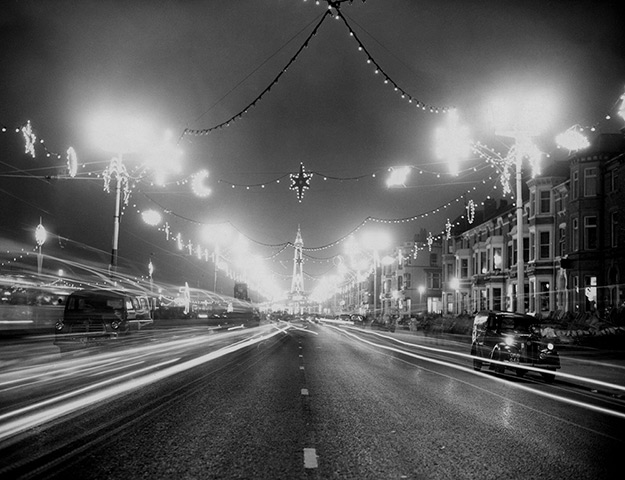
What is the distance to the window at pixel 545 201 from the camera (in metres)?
44.8

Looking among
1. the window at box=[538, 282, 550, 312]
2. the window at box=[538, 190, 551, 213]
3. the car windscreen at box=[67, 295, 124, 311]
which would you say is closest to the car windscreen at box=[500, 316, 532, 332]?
the car windscreen at box=[67, 295, 124, 311]

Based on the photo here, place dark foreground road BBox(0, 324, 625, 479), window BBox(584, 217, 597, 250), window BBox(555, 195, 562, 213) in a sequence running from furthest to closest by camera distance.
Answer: window BBox(555, 195, 562, 213)
window BBox(584, 217, 597, 250)
dark foreground road BBox(0, 324, 625, 479)

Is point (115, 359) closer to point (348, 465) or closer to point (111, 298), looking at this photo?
point (111, 298)

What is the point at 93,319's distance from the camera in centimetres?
2538

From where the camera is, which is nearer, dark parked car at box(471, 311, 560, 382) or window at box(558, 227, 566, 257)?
dark parked car at box(471, 311, 560, 382)

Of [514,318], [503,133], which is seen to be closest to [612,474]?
[514,318]

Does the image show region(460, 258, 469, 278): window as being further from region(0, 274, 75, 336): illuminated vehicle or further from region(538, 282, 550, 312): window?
region(0, 274, 75, 336): illuminated vehicle

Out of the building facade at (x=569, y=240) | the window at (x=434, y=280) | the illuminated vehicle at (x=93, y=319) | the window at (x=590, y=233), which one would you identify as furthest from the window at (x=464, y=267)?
the illuminated vehicle at (x=93, y=319)

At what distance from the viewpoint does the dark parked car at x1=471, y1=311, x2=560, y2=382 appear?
17.5m

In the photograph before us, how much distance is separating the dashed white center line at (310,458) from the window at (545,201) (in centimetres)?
4117

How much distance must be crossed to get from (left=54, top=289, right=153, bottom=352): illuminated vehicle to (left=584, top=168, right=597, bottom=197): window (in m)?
27.6

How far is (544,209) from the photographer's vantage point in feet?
148

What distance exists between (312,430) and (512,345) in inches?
439

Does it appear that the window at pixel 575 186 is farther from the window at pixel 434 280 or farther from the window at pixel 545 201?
the window at pixel 434 280
